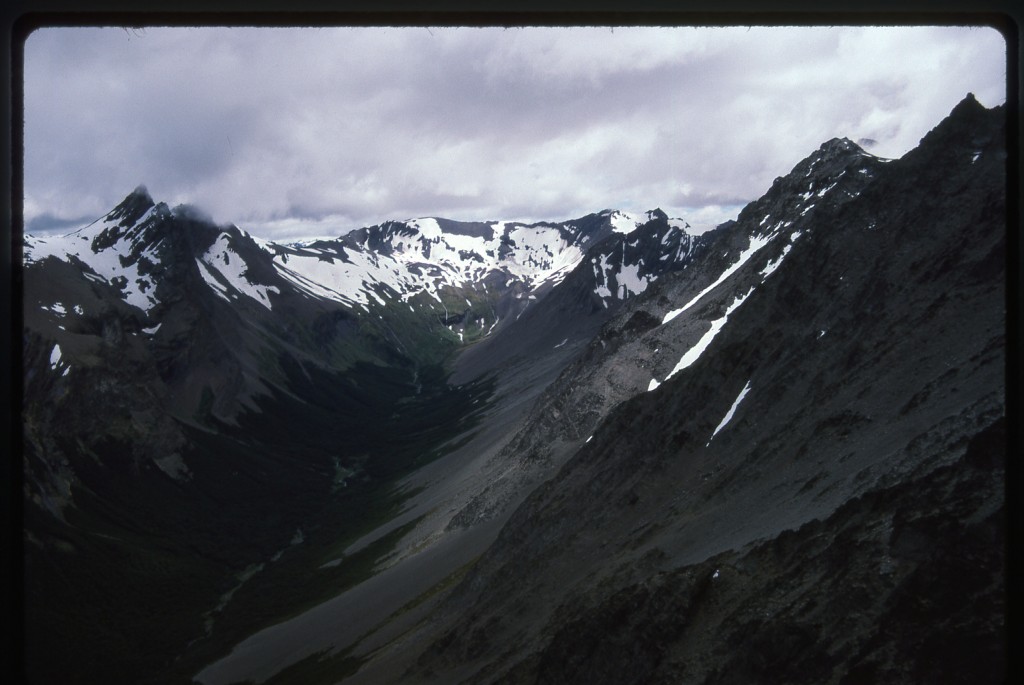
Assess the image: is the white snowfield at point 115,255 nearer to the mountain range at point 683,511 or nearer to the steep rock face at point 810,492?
the mountain range at point 683,511

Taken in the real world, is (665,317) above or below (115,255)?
below

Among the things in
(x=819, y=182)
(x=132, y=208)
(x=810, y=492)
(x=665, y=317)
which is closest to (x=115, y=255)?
(x=132, y=208)

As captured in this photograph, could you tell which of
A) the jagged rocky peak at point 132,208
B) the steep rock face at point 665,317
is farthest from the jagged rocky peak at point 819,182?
the jagged rocky peak at point 132,208

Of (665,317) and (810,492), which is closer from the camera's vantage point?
(810,492)

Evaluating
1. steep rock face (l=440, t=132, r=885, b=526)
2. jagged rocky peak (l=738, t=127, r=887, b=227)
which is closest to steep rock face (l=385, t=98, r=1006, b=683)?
jagged rocky peak (l=738, t=127, r=887, b=227)

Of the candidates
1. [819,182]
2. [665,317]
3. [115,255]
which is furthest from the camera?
[115,255]

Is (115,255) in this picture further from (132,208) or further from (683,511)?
(683,511)

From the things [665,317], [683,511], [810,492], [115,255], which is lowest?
[683,511]
